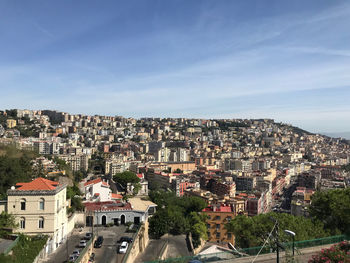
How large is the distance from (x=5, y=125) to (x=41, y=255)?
94.0 metres

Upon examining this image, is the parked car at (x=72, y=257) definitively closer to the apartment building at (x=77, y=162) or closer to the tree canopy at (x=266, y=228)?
the tree canopy at (x=266, y=228)

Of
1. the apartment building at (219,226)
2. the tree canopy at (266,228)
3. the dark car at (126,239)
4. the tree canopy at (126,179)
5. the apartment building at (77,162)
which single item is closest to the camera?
the tree canopy at (266,228)

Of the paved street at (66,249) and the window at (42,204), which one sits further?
the window at (42,204)

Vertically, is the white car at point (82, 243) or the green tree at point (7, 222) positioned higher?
the green tree at point (7, 222)

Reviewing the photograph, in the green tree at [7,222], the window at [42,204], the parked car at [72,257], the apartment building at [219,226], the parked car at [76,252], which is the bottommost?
the apartment building at [219,226]

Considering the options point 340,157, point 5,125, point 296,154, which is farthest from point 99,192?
point 340,157

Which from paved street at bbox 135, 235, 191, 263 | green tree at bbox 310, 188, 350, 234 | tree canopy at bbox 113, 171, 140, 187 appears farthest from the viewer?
tree canopy at bbox 113, 171, 140, 187

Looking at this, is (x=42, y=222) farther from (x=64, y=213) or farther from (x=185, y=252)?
(x=185, y=252)

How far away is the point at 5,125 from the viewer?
314ft

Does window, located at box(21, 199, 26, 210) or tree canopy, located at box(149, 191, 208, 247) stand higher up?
window, located at box(21, 199, 26, 210)

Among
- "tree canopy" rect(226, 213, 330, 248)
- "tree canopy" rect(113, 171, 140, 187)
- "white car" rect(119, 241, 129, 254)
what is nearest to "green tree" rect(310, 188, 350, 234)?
"tree canopy" rect(226, 213, 330, 248)

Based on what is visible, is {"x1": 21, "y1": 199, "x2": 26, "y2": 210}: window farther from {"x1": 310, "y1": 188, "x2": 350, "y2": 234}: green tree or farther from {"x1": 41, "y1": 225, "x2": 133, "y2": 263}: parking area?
{"x1": 310, "y1": 188, "x2": 350, "y2": 234}: green tree

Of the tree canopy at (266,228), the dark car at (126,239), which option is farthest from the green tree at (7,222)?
the tree canopy at (266,228)

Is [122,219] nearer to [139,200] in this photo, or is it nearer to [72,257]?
[72,257]
